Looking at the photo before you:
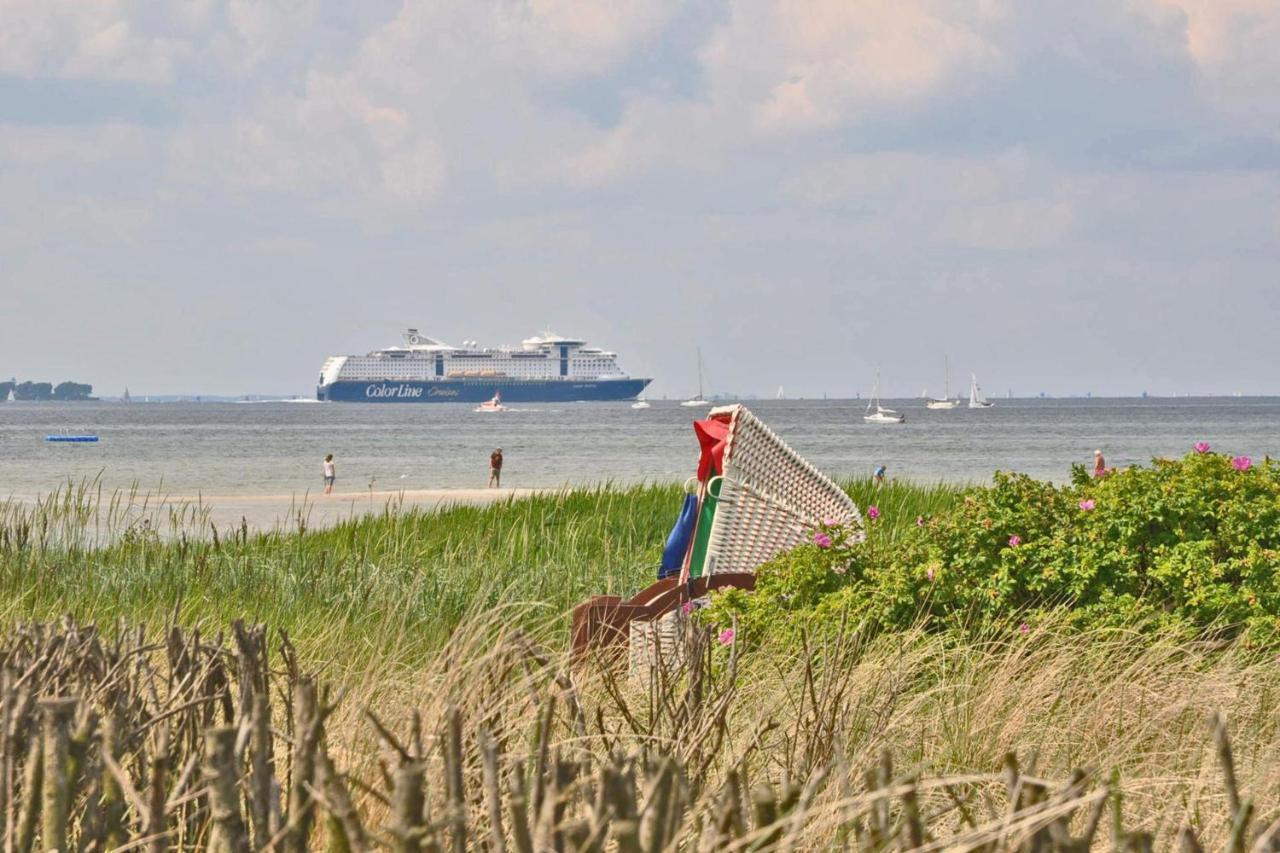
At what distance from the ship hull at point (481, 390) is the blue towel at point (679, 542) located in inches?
5538

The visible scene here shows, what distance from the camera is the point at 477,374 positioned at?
14725 centimetres

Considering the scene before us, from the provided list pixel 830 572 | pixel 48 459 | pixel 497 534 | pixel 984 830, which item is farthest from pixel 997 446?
pixel 984 830

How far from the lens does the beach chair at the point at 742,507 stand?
19.0 ft

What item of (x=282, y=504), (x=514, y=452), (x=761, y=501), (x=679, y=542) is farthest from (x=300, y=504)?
(x=514, y=452)

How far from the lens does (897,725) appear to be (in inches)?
148

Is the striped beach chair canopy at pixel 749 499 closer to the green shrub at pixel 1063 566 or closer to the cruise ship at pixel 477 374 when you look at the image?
the green shrub at pixel 1063 566

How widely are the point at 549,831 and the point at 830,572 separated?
13.5 ft

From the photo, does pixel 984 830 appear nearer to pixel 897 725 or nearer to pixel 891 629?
pixel 897 725

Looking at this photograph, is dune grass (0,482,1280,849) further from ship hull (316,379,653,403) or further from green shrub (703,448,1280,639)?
ship hull (316,379,653,403)

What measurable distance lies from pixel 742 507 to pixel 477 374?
14243 centimetres

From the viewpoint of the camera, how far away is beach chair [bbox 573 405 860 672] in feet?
19.0

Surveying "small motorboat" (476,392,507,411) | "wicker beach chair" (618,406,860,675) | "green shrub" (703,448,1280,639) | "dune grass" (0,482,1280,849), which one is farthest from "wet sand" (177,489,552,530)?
"small motorboat" (476,392,507,411)

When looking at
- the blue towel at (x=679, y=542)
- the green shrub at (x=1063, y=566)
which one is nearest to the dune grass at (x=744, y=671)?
the green shrub at (x=1063, y=566)

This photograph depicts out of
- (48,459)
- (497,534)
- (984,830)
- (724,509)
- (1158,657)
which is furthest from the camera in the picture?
(48,459)
